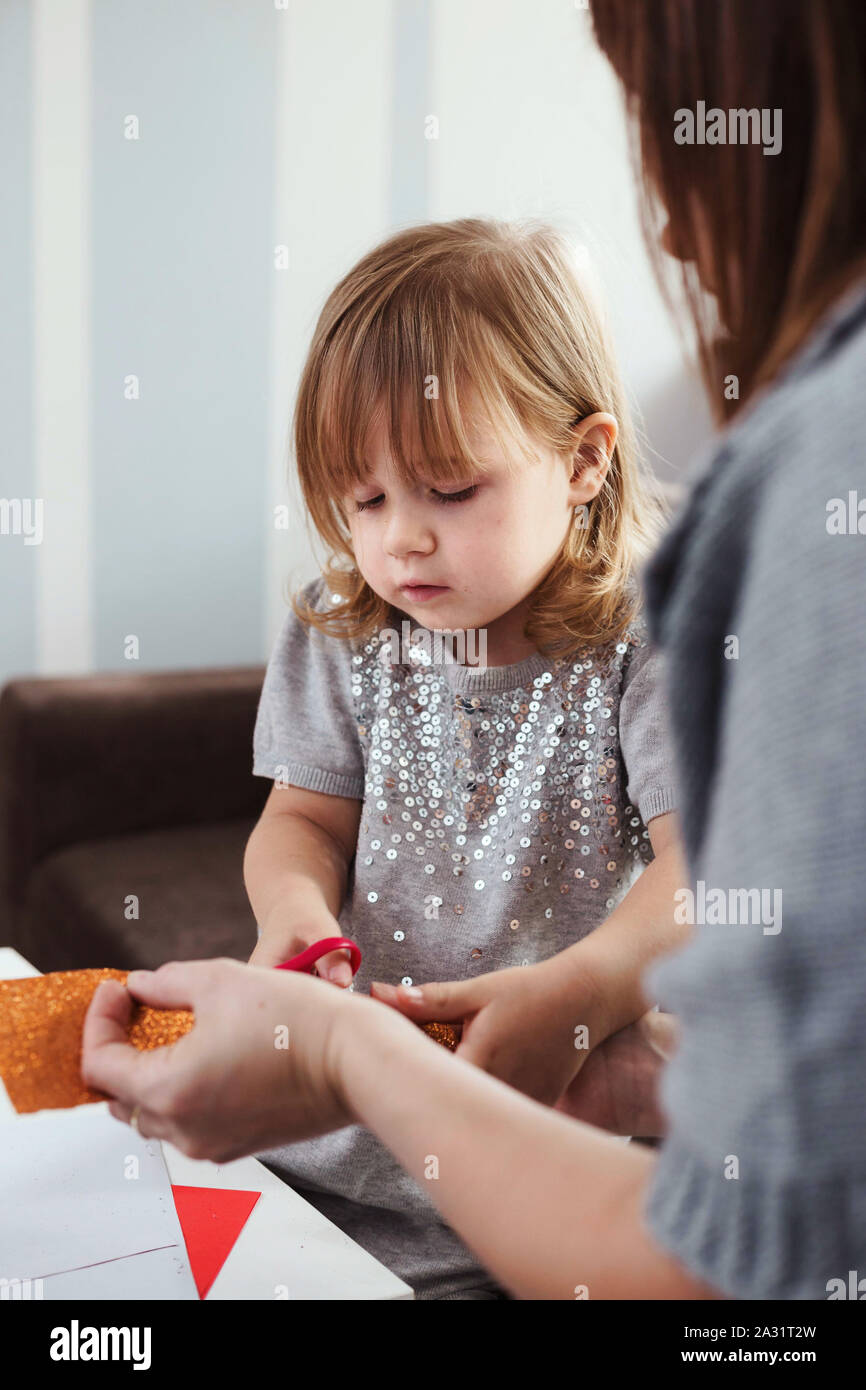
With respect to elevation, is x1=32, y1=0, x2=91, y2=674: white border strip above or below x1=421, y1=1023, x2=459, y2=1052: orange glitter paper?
above

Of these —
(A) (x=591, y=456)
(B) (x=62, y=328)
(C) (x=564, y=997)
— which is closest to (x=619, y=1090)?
(C) (x=564, y=997)

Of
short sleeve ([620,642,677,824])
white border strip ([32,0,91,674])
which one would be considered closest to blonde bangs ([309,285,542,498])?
short sleeve ([620,642,677,824])

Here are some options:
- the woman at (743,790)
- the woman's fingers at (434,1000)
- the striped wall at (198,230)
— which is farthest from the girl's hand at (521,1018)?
the striped wall at (198,230)

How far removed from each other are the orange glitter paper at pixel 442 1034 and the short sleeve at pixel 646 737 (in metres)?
0.23

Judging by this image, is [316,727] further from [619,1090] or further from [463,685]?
[619,1090]

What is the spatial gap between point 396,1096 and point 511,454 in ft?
1.74

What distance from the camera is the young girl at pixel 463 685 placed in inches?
34.1

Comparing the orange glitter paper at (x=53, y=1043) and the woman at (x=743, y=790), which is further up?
the woman at (x=743, y=790)

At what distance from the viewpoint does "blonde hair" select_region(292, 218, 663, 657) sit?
0.87 metres

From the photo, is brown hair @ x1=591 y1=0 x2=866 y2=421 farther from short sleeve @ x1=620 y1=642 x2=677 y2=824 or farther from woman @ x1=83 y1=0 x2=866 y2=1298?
short sleeve @ x1=620 y1=642 x2=677 y2=824

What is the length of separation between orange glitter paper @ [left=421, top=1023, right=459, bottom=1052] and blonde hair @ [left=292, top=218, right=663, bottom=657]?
0.33m

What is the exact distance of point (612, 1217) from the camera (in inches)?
15.9

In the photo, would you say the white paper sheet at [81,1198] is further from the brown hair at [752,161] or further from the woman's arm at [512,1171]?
the brown hair at [752,161]
